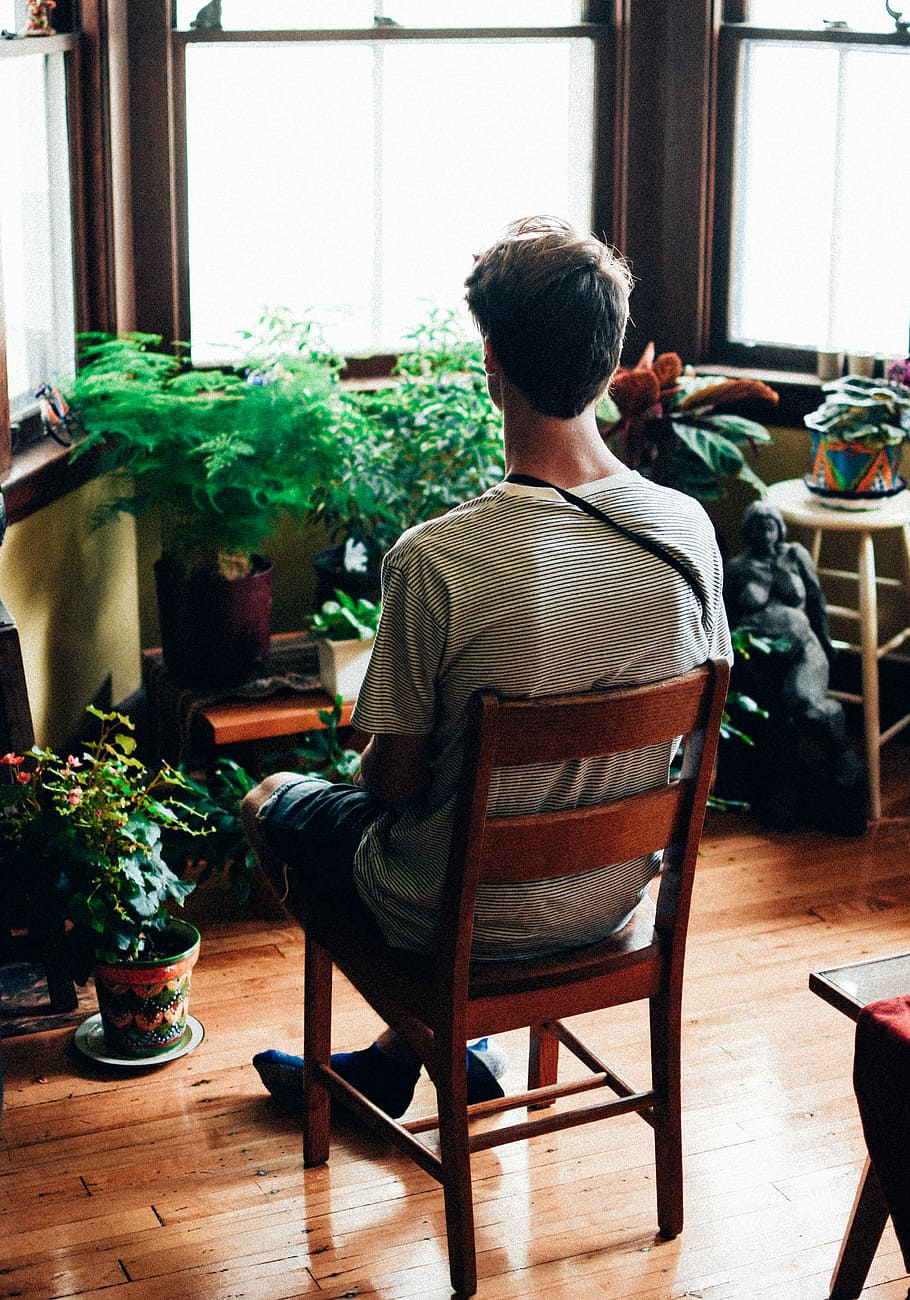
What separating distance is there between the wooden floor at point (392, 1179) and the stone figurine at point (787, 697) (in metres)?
0.60

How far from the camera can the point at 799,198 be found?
12.6ft

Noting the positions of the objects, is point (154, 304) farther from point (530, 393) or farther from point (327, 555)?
point (530, 393)

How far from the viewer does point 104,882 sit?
2400mm

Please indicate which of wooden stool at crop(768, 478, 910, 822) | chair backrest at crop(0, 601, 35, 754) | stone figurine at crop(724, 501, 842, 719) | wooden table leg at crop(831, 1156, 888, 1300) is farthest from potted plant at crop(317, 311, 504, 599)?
wooden table leg at crop(831, 1156, 888, 1300)

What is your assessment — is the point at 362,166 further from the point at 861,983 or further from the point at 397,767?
the point at 861,983

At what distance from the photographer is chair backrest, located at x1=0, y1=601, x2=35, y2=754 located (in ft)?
8.00

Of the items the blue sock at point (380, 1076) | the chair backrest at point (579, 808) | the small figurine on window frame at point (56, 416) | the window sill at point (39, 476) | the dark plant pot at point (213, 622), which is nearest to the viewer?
the chair backrest at point (579, 808)

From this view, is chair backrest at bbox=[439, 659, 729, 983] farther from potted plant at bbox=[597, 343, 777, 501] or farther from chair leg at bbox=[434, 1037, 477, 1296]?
potted plant at bbox=[597, 343, 777, 501]

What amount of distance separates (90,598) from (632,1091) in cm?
174

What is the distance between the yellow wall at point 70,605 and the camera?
9.80 ft

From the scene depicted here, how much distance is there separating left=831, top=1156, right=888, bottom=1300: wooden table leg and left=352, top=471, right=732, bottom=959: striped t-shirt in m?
0.47

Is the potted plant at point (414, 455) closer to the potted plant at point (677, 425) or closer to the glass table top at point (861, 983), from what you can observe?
the potted plant at point (677, 425)

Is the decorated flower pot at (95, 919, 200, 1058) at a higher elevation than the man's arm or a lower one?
lower

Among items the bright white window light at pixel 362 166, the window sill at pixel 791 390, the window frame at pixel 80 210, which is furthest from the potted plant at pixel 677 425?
the window frame at pixel 80 210
